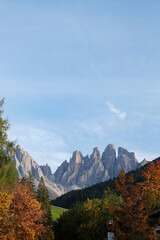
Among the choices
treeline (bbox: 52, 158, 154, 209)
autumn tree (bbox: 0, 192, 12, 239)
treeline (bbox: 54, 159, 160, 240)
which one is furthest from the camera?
treeline (bbox: 52, 158, 154, 209)

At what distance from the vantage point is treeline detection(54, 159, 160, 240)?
19.5 meters

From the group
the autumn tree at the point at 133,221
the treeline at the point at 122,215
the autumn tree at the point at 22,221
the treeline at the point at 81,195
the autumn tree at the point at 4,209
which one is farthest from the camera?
the treeline at the point at 81,195

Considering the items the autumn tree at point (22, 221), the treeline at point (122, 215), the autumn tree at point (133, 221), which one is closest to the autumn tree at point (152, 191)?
the treeline at point (122, 215)

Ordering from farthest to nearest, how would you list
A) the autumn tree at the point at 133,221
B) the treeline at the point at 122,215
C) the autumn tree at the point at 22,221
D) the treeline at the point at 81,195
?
the treeline at the point at 81,195
the autumn tree at the point at 22,221
the treeline at the point at 122,215
the autumn tree at the point at 133,221

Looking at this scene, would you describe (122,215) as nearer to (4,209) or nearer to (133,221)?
(133,221)

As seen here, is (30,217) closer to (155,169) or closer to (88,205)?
(88,205)

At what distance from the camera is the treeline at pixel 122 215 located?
19484mm

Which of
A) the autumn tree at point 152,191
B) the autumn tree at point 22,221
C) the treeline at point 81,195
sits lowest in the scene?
the autumn tree at point 22,221

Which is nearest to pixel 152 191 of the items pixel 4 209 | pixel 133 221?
pixel 133 221

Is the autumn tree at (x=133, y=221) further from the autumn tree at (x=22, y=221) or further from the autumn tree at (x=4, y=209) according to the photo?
the autumn tree at (x=4, y=209)

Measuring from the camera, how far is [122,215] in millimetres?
19891

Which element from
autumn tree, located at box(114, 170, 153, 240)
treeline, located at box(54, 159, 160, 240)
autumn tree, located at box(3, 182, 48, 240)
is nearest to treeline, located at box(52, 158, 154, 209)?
treeline, located at box(54, 159, 160, 240)

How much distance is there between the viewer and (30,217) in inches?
918

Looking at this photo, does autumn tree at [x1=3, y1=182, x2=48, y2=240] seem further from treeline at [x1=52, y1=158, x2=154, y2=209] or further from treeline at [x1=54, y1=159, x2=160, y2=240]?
treeline at [x1=52, y1=158, x2=154, y2=209]
